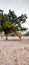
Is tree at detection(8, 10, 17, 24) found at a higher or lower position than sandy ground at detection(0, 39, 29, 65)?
higher

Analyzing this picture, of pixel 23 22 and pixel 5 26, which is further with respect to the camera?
pixel 23 22

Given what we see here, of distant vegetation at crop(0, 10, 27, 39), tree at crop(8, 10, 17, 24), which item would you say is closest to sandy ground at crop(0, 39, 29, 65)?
distant vegetation at crop(0, 10, 27, 39)

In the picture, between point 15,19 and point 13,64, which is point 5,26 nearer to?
point 15,19

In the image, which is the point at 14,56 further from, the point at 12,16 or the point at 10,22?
the point at 12,16

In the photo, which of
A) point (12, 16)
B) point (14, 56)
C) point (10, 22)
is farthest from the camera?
point (12, 16)

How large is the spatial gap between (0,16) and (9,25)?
4.99 m

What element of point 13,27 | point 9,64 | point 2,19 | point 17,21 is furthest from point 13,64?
point 17,21

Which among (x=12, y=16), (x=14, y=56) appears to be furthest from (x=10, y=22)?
(x=14, y=56)

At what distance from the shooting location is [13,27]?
51406 millimetres

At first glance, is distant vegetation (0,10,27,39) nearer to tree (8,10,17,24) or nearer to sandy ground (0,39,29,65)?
tree (8,10,17,24)

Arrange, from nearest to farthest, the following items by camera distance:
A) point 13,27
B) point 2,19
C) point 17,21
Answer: point 13,27
point 2,19
point 17,21


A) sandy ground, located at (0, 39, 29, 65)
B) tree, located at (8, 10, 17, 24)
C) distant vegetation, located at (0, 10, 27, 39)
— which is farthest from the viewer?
tree, located at (8, 10, 17, 24)

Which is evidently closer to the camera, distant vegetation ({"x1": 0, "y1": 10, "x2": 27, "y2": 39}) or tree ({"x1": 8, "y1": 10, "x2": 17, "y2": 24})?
distant vegetation ({"x1": 0, "y1": 10, "x2": 27, "y2": 39})

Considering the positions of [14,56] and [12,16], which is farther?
[12,16]
